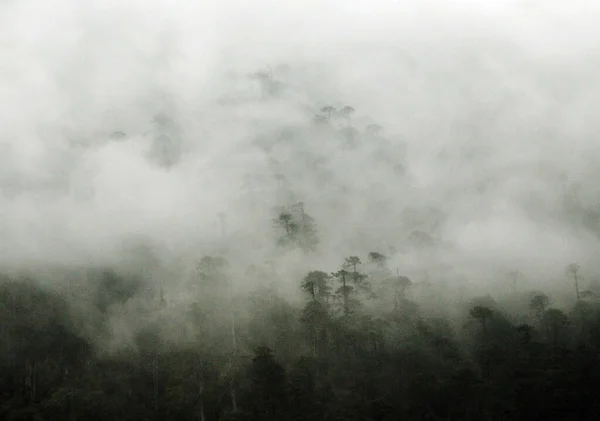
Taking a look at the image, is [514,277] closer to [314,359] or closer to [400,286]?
[400,286]

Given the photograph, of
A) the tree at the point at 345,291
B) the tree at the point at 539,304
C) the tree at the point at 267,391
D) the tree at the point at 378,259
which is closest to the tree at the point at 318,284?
the tree at the point at 345,291

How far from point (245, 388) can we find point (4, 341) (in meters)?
41.3

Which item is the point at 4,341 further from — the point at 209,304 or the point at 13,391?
the point at 209,304

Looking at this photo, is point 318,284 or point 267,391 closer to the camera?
point 267,391

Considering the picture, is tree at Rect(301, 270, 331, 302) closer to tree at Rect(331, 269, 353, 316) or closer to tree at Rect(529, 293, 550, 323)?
tree at Rect(331, 269, 353, 316)

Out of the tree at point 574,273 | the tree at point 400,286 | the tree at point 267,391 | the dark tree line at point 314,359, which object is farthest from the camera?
the tree at point 574,273

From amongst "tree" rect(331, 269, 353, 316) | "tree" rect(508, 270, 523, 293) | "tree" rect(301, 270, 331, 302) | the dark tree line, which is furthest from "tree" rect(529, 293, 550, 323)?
"tree" rect(301, 270, 331, 302)

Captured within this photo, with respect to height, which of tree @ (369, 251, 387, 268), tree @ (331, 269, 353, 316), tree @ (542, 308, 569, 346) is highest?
tree @ (369, 251, 387, 268)

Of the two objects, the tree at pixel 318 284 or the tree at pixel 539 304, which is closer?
the tree at pixel 318 284

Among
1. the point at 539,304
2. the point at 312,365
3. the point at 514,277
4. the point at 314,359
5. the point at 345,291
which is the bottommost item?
the point at 312,365

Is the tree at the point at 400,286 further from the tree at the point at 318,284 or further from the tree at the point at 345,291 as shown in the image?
the tree at the point at 318,284

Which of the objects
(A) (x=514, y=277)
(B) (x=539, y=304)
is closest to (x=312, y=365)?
(B) (x=539, y=304)

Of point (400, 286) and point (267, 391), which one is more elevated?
point (400, 286)

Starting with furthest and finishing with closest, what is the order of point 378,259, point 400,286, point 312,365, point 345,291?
point 378,259, point 400,286, point 345,291, point 312,365
